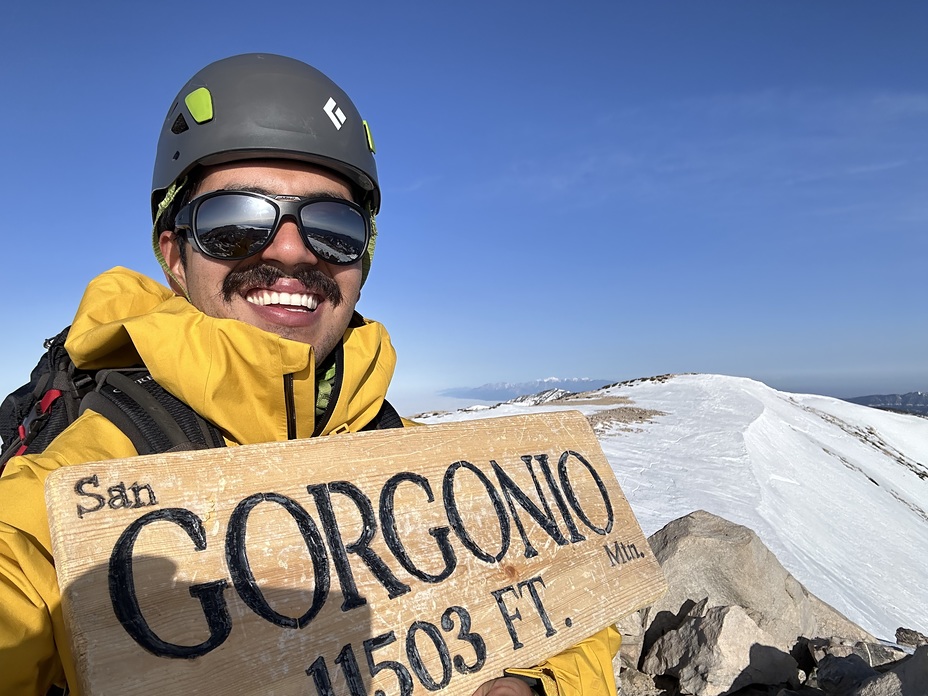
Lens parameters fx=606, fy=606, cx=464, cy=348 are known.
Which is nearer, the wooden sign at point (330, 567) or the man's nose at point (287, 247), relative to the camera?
the wooden sign at point (330, 567)

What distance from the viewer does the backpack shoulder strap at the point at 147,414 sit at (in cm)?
175

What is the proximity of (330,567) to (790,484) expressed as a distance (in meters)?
17.5

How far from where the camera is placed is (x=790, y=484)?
16281mm

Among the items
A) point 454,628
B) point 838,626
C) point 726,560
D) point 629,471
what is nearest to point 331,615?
point 454,628

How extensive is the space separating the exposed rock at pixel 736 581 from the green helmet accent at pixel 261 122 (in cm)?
463

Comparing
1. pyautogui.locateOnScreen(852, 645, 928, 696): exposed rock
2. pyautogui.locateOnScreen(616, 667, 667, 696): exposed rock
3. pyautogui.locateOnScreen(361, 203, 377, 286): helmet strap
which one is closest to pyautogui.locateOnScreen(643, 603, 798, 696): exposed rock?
pyautogui.locateOnScreen(616, 667, 667, 696): exposed rock

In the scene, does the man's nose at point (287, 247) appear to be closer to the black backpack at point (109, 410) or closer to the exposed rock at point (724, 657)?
the black backpack at point (109, 410)

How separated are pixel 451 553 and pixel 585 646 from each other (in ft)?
1.99

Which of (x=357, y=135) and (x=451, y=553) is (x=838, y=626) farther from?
(x=357, y=135)

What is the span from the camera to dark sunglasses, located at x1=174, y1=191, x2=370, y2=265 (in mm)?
2115

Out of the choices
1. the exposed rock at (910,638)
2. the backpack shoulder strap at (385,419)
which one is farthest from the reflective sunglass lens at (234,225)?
the exposed rock at (910,638)

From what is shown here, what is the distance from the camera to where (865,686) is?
318 cm

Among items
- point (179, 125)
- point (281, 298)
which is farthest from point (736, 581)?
point (179, 125)

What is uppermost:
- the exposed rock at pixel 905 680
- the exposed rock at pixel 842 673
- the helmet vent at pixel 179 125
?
the helmet vent at pixel 179 125
